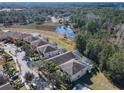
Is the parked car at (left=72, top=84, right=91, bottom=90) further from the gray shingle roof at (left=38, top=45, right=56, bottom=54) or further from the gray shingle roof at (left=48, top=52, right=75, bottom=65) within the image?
the gray shingle roof at (left=38, top=45, right=56, bottom=54)

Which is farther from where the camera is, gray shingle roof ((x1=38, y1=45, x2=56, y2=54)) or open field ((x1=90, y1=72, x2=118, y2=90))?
gray shingle roof ((x1=38, y1=45, x2=56, y2=54))

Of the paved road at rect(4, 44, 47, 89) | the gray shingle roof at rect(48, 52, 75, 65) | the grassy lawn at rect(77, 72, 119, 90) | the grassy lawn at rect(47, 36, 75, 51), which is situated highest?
the gray shingle roof at rect(48, 52, 75, 65)

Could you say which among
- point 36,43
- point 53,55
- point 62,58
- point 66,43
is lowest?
point 66,43

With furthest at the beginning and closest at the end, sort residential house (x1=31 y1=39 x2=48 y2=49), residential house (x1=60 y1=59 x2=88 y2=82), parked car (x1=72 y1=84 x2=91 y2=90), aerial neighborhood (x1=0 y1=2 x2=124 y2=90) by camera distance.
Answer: residential house (x1=31 y1=39 x2=48 y2=49) < residential house (x1=60 y1=59 x2=88 y2=82) < aerial neighborhood (x1=0 y1=2 x2=124 y2=90) < parked car (x1=72 y1=84 x2=91 y2=90)

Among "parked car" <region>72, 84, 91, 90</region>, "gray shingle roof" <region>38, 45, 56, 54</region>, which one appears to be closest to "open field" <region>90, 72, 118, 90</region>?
"parked car" <region>72, 84, 91, 90</region>

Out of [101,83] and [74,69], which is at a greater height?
[74,69]

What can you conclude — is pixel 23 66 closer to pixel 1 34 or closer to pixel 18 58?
pixel 18 58

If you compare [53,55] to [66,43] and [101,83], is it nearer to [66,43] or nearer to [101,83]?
[66,43]

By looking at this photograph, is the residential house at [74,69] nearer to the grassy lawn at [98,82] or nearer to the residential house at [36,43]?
the grassy lawn at [98,82]

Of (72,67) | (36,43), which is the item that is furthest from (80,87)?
(36,43)

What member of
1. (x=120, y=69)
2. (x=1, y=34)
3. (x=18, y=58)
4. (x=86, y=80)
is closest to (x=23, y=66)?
(x=18, y=58)
